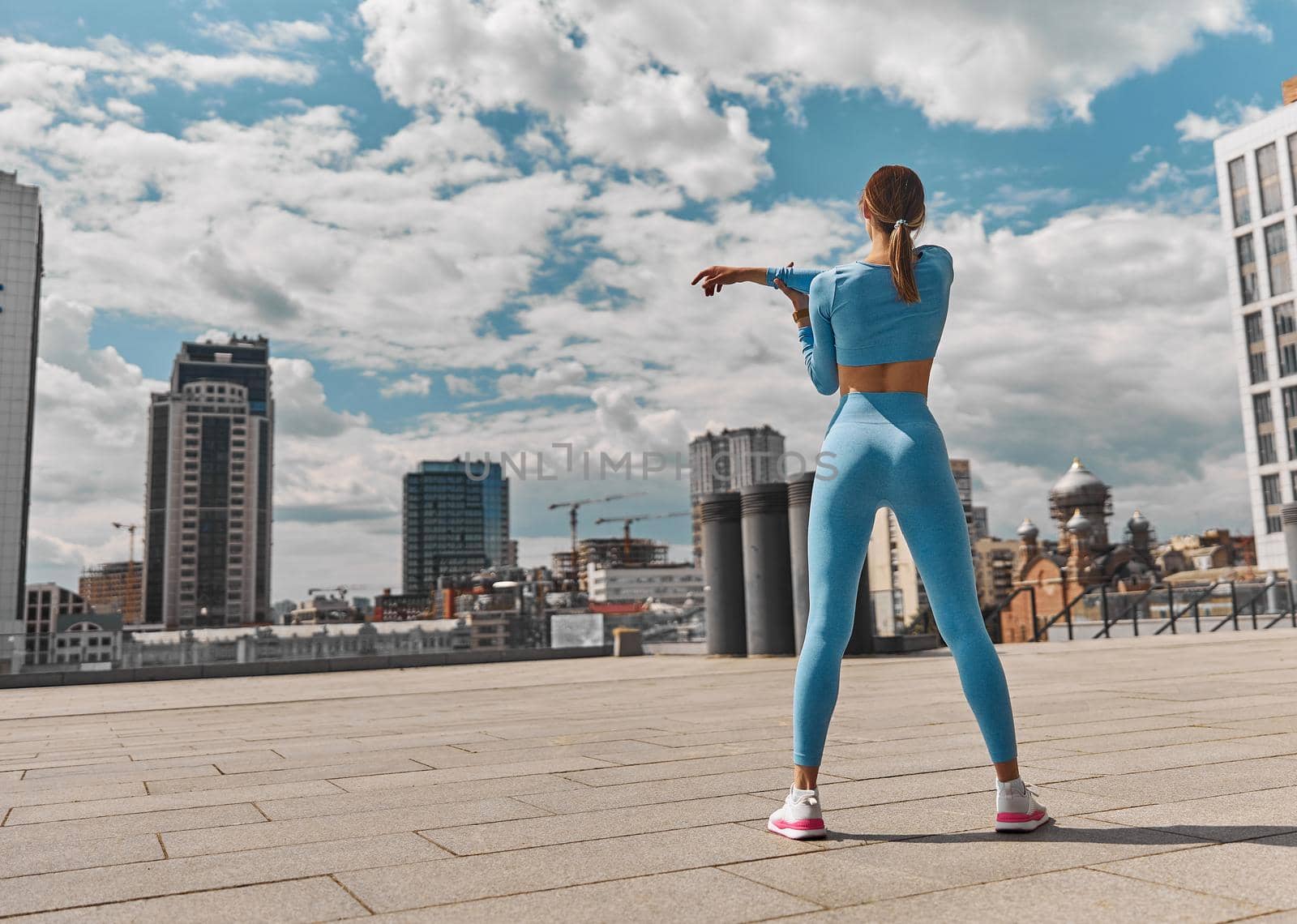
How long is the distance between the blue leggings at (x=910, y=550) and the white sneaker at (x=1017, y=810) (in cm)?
14

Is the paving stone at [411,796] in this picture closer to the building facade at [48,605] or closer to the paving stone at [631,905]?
the paving stone at [631,905]

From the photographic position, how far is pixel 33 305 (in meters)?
93.7

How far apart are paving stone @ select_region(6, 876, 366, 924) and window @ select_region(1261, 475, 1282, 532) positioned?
82353mm

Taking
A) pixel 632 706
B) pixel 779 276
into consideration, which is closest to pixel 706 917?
pixel 779 276

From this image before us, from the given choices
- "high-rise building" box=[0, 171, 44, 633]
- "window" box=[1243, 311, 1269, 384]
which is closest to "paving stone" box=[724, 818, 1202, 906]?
"window" box=[1243, 311, 1269, 384]

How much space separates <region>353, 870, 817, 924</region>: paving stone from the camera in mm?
2436

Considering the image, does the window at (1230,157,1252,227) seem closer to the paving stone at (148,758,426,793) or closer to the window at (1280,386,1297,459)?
the window at (1280,386,1297,459)

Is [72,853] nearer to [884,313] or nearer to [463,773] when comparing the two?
[463,773]

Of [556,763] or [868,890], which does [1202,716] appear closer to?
[556,763]

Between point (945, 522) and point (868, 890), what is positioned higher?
point (945, 522)

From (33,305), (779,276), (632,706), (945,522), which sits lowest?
(632,706)

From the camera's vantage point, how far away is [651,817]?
3.65 meters

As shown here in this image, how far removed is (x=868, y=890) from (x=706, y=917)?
46 cm

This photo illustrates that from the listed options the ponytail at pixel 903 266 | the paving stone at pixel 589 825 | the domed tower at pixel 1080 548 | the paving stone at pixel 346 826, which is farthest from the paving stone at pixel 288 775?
the domed tower at pixel 1080 548
